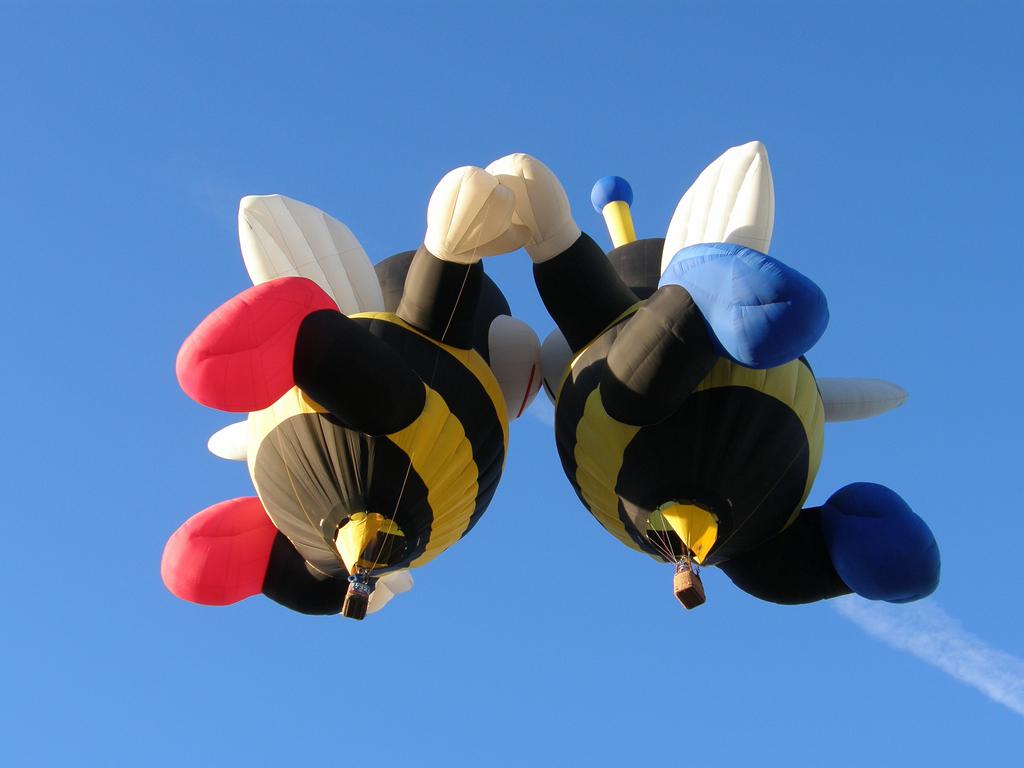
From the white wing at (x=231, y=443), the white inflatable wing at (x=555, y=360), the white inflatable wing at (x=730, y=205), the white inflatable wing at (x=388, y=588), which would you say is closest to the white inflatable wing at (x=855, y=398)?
the white inflatable wing at (x=730, y=205)

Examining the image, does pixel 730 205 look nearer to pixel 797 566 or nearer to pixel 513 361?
pixel 513 361

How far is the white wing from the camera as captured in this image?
7059mm

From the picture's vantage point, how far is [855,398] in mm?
6836

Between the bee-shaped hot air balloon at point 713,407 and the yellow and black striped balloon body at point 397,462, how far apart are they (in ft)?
1.48

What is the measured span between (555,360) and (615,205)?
1695 mm

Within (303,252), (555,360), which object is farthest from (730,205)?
(303,252)

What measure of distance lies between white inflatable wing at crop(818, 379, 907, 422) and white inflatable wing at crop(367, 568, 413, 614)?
2347 millimetres

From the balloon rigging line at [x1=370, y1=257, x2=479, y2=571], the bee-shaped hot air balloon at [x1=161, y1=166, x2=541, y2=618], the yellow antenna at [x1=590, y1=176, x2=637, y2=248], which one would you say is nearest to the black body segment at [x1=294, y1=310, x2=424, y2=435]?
the bee-shaped hot air balloon at [x1=161, y1=166, x2=541, y2=618]

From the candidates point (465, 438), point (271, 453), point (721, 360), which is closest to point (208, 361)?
point (271, 453)

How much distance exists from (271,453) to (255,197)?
1.53 metres

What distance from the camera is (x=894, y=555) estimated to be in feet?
19.0

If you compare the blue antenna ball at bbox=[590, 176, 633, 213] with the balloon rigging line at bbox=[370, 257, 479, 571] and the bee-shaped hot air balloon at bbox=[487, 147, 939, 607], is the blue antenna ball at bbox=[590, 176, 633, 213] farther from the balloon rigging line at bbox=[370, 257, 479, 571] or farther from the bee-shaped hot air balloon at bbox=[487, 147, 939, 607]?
the balloon rigging line at bbox=[370, 257, 479, 571]

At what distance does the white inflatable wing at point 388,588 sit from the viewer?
21.9 feet

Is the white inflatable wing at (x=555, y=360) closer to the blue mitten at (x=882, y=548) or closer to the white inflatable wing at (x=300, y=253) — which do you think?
the white inflatable wing at (x=300, y=253)
